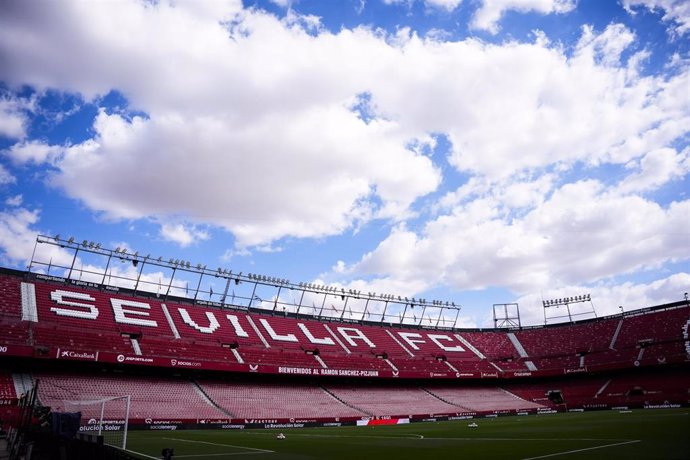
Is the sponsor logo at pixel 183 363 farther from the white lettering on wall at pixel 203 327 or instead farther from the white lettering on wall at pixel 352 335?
the white lettering on wall at pixel 352 335

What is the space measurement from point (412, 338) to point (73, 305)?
48.8 metres

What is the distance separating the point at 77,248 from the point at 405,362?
44.4 meters

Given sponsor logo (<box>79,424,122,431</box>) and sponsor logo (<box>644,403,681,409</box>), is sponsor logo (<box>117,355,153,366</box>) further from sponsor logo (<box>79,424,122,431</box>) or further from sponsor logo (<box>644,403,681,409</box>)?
sponsor logo (<box>644,403,681,409</box>)

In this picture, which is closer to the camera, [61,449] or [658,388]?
[61,449]

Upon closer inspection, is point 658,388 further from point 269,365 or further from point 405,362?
point 269,365

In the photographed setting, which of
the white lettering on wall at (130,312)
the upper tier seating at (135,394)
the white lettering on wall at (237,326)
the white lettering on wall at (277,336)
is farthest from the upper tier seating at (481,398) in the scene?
the white lettering on wall at (130,312)

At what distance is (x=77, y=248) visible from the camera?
2148 inches

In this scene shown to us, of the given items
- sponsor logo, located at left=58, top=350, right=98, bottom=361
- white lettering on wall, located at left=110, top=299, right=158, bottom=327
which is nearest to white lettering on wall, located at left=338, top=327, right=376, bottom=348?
white lettering on wall, located at left=110, top=299, right=158, bottom=327

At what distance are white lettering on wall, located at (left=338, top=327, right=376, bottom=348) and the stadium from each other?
1.15 feet

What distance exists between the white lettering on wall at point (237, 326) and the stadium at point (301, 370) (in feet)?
0.49

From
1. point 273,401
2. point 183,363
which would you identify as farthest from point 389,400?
point 183,363

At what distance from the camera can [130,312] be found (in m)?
53.9

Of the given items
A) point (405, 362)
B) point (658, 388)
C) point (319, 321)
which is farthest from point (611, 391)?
point (319, 321)

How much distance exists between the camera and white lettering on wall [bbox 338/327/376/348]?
67.7m
